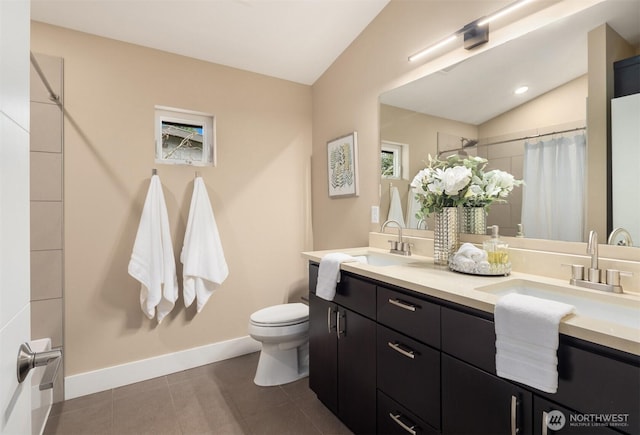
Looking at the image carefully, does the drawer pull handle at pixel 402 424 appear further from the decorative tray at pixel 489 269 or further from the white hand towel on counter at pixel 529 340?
the decorative tray at pixel 489 269

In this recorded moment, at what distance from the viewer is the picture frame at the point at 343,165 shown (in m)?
2.49

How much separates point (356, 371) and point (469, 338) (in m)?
0.73

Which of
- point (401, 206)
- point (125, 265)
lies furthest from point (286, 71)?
point (125, 265)

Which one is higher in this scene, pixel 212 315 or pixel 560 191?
pixel 560 191

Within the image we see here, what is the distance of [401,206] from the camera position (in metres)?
2.16

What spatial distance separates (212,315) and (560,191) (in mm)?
2457

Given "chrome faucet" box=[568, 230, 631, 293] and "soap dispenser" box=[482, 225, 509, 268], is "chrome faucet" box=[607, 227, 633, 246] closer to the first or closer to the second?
"chrome faucet" box=[568, 230, 631, 293]

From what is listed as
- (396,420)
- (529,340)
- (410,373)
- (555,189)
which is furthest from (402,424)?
(555,189)

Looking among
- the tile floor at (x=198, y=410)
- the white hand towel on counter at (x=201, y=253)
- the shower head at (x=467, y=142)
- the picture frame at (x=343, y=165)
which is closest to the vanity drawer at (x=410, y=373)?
the tile floor at (x=198, y=410)

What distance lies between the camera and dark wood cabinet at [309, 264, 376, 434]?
60.3 inches

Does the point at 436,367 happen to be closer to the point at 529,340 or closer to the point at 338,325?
the point at 529,340

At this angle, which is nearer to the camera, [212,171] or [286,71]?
[212,171]

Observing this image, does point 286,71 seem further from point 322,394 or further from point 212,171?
point 322,394

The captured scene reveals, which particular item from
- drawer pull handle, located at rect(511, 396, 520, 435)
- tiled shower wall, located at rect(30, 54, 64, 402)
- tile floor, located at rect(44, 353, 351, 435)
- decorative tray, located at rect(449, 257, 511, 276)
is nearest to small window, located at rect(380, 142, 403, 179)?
decorative tray, located at rect(449, 257, 511, 276)
